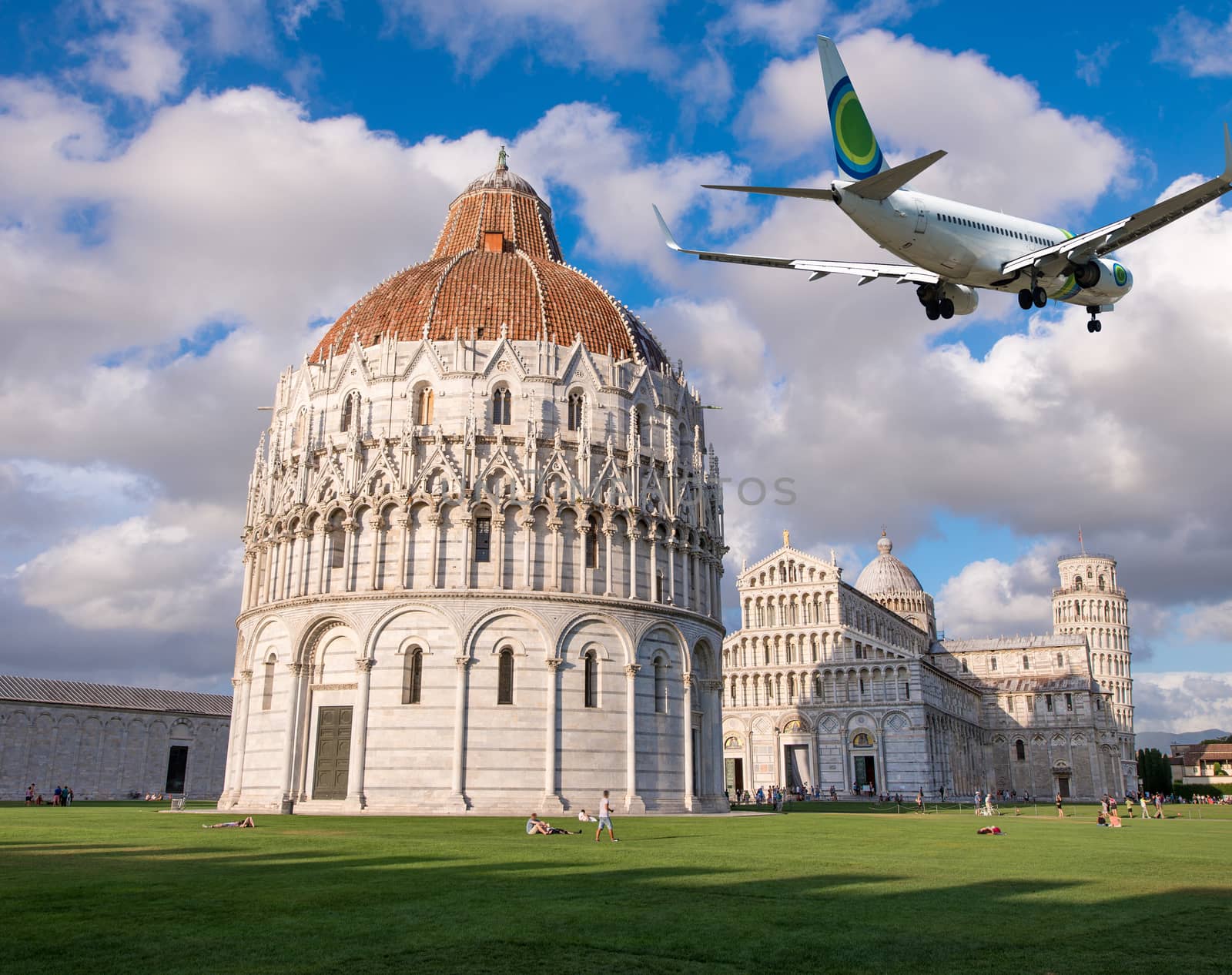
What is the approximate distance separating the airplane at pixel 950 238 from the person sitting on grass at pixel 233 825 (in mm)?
23656

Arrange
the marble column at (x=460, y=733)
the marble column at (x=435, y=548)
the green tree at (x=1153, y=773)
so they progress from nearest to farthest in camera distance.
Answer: the marble column at (x=460, y=733) < the marble column at (x=435, y=548) < the green tree at (x=1153, y=773)

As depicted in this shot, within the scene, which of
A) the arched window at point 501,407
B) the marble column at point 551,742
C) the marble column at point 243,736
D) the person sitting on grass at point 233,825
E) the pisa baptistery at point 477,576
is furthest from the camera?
the arched window at point 501,407

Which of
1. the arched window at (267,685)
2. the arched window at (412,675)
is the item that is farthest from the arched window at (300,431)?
the arched window at (412,675)

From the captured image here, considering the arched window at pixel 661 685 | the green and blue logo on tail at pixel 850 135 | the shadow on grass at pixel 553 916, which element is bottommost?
the shadow on grass at pixel 553 916

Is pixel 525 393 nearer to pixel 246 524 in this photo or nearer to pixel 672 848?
pixel 246 524

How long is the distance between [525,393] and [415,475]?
6838mm

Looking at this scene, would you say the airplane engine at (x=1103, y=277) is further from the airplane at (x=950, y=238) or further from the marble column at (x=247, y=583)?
the marble column at (x=247, y=583)

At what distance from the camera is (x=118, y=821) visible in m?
38.6

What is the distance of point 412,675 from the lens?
48.2 meters

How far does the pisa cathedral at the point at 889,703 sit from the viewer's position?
10081 centimetres

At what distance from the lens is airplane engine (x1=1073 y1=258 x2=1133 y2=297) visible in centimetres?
2595

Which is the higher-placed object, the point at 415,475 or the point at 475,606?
the point at 415,475

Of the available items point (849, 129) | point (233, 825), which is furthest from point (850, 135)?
point (233, 825)

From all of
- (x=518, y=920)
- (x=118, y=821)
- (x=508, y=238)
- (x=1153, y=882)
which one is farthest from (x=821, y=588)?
(x=518, y=920)
